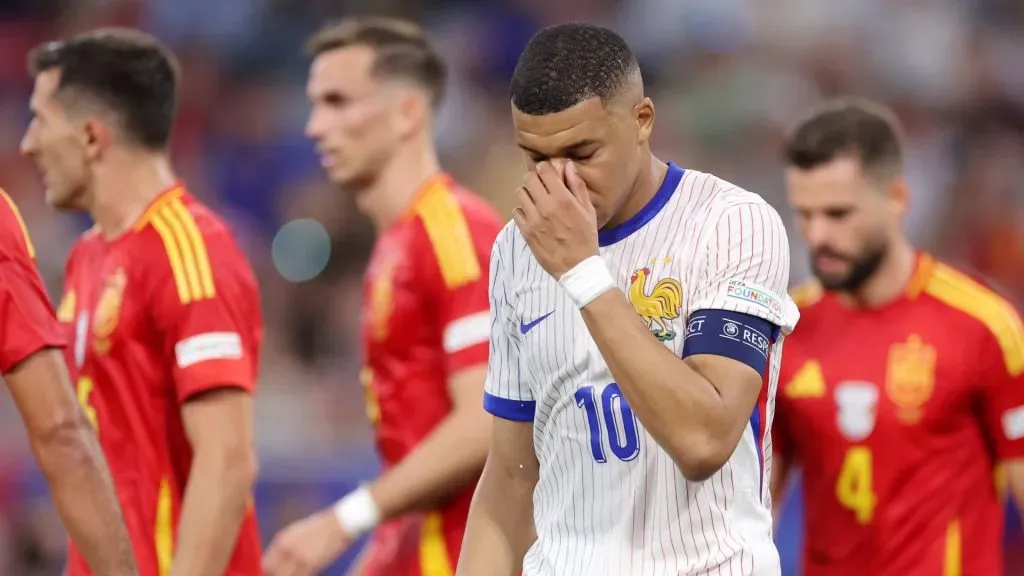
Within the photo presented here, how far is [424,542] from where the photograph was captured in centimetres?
526

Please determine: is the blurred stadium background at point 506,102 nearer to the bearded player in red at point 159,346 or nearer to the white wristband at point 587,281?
the bearded player in red at point 159,346

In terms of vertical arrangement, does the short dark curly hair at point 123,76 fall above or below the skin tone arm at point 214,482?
above

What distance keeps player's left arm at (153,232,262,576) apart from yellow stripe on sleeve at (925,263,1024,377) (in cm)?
233

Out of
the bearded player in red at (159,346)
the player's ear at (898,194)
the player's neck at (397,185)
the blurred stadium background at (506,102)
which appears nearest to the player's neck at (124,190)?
the bearded player in red at (159,346)

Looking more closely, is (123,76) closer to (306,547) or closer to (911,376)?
(306,547)

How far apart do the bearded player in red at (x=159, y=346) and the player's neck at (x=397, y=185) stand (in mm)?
1067

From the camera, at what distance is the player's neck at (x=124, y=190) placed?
475 centimetres

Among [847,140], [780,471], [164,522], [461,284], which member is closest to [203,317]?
[164,522]

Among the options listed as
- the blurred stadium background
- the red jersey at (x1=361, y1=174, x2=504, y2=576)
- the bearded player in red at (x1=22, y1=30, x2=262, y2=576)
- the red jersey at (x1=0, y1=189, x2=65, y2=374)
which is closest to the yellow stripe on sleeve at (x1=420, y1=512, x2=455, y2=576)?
the red jersey at (x1=361, y1=174, x2=504, y2=576)

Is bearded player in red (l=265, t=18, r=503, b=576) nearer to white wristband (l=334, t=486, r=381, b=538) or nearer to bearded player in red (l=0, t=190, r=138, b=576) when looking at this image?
white wristband (l=334, t=486, r=381, b=538)

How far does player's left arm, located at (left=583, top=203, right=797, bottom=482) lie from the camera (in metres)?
2.90

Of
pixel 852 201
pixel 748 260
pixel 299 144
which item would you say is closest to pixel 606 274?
pixel 748 260

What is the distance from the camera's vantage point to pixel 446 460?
5004mm

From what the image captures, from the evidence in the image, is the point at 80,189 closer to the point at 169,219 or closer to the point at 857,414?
the point at 169,219
